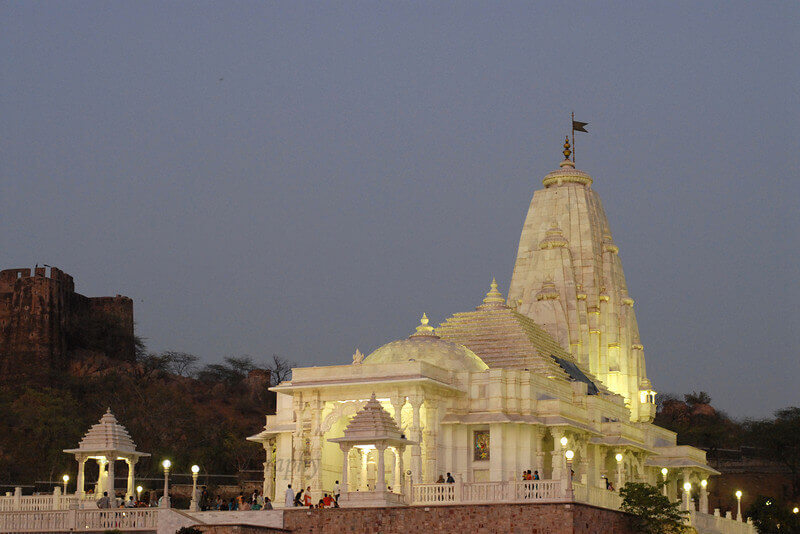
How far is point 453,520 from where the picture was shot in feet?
128

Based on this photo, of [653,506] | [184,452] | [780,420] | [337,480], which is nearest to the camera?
[653,506]

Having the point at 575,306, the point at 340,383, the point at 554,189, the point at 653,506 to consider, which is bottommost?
the point at 653,506

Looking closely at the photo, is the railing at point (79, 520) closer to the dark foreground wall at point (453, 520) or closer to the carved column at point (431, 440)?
the dark foreground wall at point (453, 520)

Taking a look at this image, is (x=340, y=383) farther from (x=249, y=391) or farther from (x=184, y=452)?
(x=249, y=391)

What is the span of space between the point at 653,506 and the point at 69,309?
7060cm

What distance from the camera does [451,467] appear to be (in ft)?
157

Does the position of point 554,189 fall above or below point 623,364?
above

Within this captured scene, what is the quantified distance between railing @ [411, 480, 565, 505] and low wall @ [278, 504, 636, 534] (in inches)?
16.4

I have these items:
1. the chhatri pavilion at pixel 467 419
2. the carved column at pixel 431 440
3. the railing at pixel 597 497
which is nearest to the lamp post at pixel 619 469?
the chhatri pavilion at pixel 467 419

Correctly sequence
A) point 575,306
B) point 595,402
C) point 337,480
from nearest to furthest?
1. point 337,480
2. point 595,402
3. point 575,306

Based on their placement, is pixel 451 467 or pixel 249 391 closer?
pixel 451 467

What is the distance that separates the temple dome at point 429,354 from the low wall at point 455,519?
30.9 feet

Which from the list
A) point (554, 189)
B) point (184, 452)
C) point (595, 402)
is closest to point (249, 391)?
point (184, 452)

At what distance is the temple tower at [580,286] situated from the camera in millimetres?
66562
